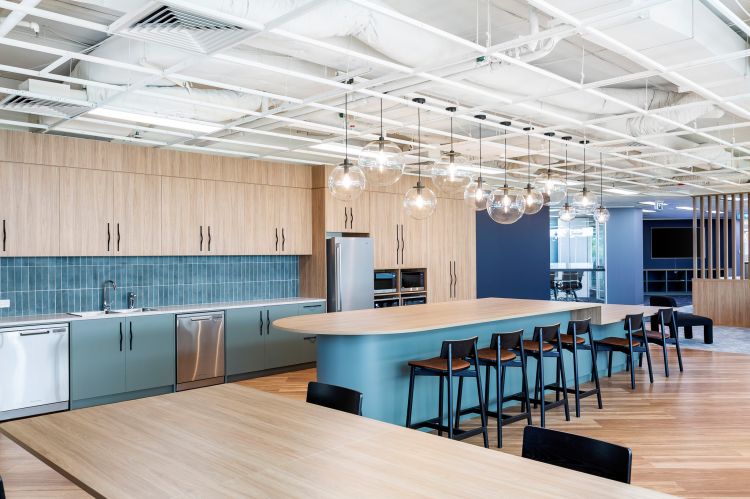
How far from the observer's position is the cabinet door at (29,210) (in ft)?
18.3

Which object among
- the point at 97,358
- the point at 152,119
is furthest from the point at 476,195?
the point at 97,358

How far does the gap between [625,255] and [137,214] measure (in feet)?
43.4

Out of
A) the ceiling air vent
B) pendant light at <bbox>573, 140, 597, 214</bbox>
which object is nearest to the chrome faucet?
the ceiling air vent

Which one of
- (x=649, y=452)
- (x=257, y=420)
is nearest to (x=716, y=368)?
(x=649, y=452)

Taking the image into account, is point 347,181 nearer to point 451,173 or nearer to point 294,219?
point 451,173

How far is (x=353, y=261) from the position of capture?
7910 millimetres

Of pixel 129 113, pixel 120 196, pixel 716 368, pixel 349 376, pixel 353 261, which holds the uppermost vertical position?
pixel 129 113

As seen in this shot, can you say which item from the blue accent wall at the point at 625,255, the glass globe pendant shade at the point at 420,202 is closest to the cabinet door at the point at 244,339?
the glass globe pendant shade at the point at 420,202

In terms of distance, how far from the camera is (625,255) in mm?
15953

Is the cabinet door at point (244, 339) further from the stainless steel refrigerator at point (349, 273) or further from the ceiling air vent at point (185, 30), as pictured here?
the ceiling air vent at point (185, 30)

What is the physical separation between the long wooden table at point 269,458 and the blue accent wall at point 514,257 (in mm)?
9648

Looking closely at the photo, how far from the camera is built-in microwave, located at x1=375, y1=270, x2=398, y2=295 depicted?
8453 mm

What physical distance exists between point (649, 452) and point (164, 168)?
543 cm

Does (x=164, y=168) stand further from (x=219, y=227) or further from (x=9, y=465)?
(x=9, y=465)
